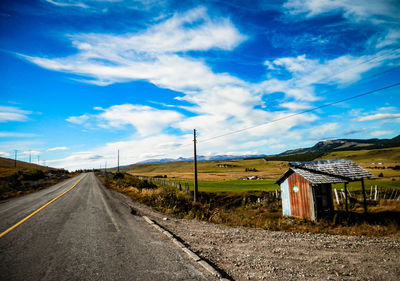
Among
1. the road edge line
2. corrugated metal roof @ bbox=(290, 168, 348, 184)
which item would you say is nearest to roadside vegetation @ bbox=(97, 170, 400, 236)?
corrugated metal roof @ bbox=(290, 168, 348, 184)

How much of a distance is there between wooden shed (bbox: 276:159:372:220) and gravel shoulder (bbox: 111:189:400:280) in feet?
23.9

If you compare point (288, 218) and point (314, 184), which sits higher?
point (314, 184)

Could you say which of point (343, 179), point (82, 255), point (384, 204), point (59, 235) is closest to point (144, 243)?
point (82, 255)

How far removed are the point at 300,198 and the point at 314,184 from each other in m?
2.04

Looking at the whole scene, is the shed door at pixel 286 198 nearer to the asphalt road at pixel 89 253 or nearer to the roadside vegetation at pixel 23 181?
the asphalt road at pixel 89 253

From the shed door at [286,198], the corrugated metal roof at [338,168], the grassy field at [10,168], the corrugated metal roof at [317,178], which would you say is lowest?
the shed door at [286,198]

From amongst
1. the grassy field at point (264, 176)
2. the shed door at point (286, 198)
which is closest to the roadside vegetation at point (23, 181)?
the grassy field at point (264, 176)

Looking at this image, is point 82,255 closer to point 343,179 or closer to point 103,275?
point 103,275

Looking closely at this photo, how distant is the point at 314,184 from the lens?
14.9 meters

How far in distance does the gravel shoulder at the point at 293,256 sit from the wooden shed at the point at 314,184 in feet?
23.9

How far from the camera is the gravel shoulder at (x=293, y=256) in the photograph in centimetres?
496

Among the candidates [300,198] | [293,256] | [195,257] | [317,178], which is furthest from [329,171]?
[195,257]

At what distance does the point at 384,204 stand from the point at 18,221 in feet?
92.3

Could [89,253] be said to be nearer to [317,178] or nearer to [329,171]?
[317,178]
